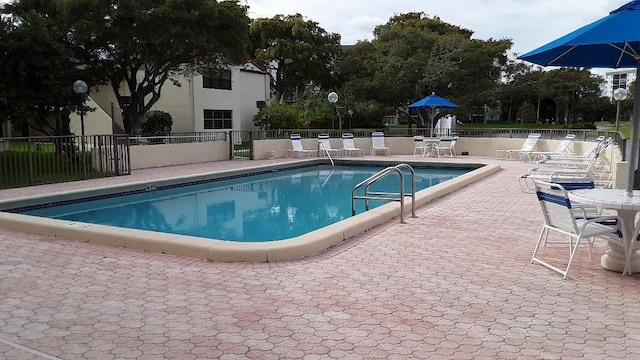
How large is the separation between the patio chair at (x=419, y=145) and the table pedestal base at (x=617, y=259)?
14.0 m

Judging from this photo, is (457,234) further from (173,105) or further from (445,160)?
(173,105)

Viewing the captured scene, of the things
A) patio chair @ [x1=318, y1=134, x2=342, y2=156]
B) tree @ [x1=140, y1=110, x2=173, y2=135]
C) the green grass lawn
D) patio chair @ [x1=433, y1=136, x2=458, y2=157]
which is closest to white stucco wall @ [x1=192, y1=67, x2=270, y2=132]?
tree @ [x1=140, y1=110, x2=173, y2=135]

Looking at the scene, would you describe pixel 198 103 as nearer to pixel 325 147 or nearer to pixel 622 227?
pixel 325 147

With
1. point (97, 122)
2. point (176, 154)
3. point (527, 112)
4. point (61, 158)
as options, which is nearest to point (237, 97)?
point (97, 122)

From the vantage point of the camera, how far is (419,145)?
1912 cm

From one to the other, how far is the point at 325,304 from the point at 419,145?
1590 cm

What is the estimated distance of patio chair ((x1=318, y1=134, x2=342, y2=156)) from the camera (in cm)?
1803

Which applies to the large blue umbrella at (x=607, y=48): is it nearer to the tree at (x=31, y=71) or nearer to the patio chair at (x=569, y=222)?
the patio chair at (x=569, y=222)

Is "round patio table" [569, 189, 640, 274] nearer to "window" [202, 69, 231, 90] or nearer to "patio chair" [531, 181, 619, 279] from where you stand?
"patio chair" [531, 181, 619, 279]

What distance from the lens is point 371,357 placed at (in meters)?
2.96

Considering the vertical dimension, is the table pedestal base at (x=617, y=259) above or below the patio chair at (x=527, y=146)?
below

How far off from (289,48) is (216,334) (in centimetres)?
2871

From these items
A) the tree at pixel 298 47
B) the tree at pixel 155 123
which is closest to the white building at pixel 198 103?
the tree at pixel 155 123

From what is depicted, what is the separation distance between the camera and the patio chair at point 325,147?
1803cm
